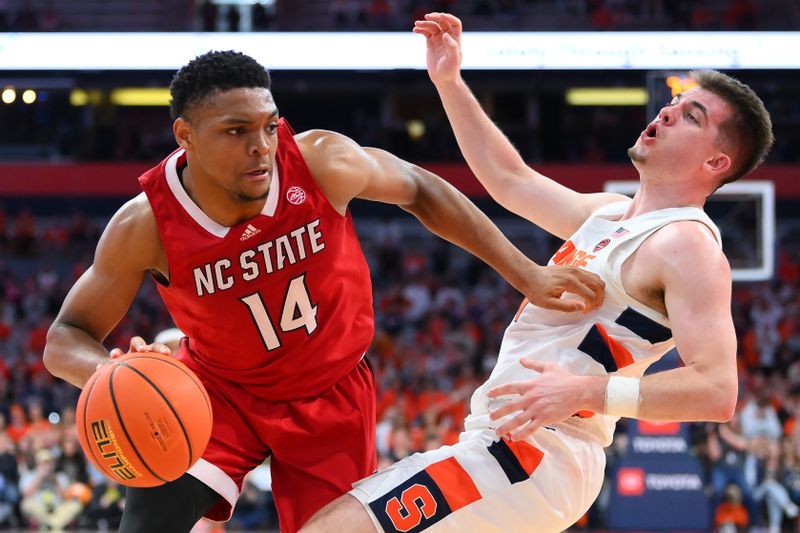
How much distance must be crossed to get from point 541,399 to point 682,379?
39 centimetres

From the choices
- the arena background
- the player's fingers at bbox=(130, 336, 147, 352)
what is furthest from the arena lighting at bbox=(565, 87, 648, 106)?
the player's fingers at bbox=(130, 336, 147, 352)

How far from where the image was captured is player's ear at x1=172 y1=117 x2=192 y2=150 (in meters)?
3.34

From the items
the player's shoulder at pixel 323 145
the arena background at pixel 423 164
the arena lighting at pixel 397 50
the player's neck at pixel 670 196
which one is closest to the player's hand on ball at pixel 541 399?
the player's neck at pixel 670 196

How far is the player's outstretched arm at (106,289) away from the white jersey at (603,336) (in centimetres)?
114

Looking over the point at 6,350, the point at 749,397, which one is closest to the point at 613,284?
the point at 749,397

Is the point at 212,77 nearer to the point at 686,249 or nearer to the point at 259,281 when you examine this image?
the point at 259,281

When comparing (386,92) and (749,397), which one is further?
(386,92)

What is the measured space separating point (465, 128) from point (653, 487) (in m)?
6.85

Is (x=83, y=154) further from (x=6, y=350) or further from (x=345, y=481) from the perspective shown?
(x=345, y=481)

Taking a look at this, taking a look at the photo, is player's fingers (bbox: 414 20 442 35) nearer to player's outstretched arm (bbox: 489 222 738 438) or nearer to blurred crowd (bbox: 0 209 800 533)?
player's outstretched arm (bbox: 489 222 738 438)

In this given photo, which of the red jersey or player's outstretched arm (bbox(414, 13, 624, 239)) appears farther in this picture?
player's outstretched arm (bbox(414, 13, 624, 239))

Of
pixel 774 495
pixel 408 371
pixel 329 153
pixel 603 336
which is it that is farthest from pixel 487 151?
pixel 408 371

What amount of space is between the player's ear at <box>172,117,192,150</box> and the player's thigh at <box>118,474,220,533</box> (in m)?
1.04

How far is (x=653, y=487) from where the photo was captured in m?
10.1
